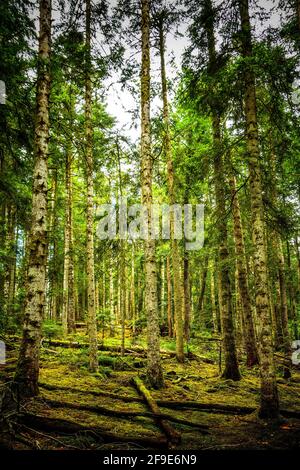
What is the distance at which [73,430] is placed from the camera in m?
5.06

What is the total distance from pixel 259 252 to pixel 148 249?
3.61 m

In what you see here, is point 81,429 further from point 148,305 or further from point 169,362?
point 169,362

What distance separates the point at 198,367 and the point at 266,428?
24.3 feet

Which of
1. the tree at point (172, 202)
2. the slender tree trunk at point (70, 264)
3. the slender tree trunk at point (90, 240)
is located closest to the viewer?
the slender tree trunk at point (90, 240)

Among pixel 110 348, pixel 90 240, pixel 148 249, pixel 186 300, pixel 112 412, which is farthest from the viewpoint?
pixel 186 300

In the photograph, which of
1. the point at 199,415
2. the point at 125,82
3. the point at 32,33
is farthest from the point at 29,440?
the point at 125,82

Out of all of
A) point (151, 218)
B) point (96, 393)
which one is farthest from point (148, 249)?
point (96, 393)

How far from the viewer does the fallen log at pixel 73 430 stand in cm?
490

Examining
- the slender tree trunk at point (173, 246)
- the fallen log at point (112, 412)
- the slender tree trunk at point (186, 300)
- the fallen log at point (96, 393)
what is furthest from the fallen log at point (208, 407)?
the slender tree trunk at point (186, 300)

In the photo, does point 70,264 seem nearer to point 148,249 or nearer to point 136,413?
point 148,249

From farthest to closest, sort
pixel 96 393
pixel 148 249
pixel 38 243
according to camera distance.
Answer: pixel 148 249
pixel 96 393
pixel 38 243

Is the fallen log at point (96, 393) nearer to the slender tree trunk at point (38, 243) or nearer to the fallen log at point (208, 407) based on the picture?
the fallen log at point (208, 407)

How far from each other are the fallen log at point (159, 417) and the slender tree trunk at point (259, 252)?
225 centimetres

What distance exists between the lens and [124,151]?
566 inches
